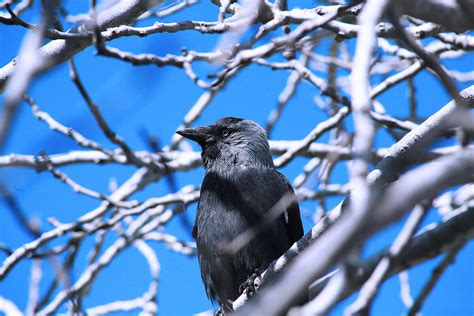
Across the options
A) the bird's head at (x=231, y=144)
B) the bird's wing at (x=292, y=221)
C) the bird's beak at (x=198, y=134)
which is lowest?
the bird's wing at (x=292, y=221)

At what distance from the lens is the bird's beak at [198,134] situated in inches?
248

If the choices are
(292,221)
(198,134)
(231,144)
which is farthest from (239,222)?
(198,134)

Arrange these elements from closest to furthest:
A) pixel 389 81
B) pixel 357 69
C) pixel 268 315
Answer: pixel 268 315, pixel 357 69, pixel 389 81

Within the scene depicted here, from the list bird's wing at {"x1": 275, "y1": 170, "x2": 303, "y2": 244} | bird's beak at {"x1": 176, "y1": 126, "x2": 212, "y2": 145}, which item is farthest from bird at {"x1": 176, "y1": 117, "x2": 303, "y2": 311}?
bird's beak at {"x1": 176, "y1": 126, "x2": 212, "y2": 145}

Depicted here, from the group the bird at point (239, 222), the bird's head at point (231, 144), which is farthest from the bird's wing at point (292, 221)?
the bird's head at point (231, 144)

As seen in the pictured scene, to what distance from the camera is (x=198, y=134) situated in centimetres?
Result: 631

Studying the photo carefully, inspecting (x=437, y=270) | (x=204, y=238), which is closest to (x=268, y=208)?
(x=204, y=238)

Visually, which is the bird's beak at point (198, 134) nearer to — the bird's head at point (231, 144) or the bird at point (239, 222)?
the bird's head at point (231, 144)

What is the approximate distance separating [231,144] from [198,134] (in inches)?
13.9

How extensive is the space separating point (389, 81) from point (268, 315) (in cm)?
454

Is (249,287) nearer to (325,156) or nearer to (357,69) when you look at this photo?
(325,156)

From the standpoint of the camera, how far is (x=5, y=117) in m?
1.53

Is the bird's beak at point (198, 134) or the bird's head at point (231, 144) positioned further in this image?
the bird's beak at point (198, 134)

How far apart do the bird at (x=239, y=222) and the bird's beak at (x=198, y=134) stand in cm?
47
